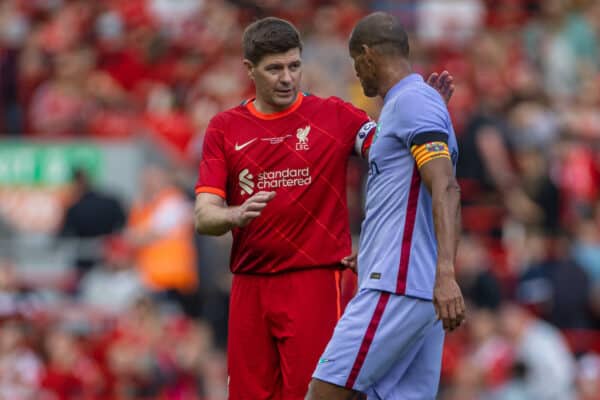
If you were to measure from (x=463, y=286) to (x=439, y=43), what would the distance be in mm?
5139

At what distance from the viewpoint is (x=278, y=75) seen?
7457mm

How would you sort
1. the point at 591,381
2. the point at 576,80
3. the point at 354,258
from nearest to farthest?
1. the point at 354,258
2. the point at 591,381
3. the point at 576,80

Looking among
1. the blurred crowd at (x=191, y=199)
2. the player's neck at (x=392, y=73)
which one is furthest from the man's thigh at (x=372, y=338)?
the blurred crowd at (x=191, y=199)

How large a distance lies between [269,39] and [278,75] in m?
0.18

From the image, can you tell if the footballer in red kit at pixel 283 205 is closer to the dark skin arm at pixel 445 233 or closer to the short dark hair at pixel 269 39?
the short dark hair at pixel 269 39

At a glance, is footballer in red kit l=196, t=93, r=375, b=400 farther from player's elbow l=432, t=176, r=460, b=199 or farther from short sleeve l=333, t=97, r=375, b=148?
player's elbow l=432, t=176, r=460, b=199

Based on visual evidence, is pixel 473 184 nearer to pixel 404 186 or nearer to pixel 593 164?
pixel 593 164

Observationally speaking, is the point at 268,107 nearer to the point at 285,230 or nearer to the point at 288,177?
the point at 288,177

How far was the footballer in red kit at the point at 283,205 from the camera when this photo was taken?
7.46 metres

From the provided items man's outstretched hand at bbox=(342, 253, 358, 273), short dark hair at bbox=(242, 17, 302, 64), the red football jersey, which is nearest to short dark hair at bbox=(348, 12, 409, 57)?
short dark hair at bbox=(242, 17, 302, 64)

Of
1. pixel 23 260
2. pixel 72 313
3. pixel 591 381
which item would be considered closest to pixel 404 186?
pixel 591 381

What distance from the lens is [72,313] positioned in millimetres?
14961

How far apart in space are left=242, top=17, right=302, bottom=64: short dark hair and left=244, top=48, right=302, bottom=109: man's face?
0.08ft

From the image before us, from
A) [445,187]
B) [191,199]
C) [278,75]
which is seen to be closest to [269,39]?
[278,75]
